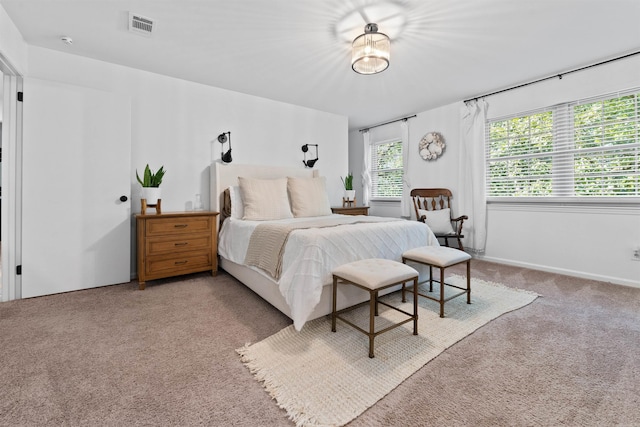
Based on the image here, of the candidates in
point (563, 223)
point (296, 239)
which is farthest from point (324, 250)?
point (563, 223)

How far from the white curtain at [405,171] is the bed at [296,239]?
190 cm

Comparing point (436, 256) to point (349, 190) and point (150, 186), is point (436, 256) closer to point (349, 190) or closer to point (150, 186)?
point (349, 190)

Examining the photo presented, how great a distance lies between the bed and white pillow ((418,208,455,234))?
4.49 ft

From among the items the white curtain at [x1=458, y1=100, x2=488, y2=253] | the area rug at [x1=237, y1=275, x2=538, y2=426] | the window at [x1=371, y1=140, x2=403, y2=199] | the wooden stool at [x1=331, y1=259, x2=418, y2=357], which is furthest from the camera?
the window at [x1=371, y1=140, x2=403, y2=199]

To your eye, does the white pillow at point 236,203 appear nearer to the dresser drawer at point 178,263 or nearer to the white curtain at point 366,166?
the dresser drawer at point 178,263

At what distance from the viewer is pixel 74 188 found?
271cm

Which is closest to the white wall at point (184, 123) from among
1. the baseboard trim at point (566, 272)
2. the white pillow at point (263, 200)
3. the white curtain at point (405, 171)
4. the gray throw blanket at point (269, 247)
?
the white pillow at point (263, 200)

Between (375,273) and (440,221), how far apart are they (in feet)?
9.11

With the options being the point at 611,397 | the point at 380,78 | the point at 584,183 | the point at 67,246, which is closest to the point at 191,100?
the point at 67,246

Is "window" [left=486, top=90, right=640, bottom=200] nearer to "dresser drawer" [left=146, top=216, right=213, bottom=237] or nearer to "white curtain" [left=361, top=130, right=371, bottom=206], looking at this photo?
"white curtain" [left=361, top=130, right=371, bottom=206]

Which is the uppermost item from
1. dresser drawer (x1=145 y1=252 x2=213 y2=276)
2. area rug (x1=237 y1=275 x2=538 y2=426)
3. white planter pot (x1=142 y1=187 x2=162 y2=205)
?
white planter pot (x1=142 y1=187 x2=162 y2=205)

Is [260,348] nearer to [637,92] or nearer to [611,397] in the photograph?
[611,397]

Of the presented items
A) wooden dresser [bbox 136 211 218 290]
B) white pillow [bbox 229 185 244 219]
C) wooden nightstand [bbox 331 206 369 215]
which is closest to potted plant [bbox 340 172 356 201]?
wooden nightstand [bbox 331 206 369 215]

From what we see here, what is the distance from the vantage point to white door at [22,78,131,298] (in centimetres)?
255
